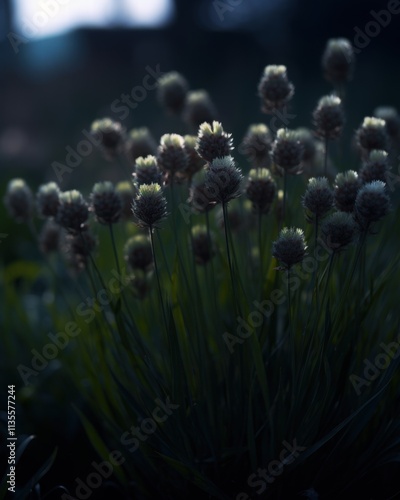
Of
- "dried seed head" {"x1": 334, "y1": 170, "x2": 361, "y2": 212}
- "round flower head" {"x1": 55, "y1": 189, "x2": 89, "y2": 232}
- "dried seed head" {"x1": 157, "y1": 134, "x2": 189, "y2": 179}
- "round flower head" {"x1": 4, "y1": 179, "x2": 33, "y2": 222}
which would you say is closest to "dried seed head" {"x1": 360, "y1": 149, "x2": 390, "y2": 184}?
"dried seed head" {"x1": 334, "y1": 170, "x2": 361, "y2": 212}

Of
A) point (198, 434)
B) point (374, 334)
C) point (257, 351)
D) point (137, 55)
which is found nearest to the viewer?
point (257, 351)

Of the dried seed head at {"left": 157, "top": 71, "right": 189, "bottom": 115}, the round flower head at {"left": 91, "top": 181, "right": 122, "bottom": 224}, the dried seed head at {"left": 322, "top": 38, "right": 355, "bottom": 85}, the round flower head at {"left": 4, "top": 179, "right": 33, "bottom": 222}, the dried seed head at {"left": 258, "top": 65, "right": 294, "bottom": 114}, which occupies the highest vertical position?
the dried seed head at {"left": 157, "top": 71, "right": 189, "bottom": 115}

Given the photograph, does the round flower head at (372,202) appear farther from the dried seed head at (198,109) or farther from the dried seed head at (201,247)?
the dried seed head at (198,109)

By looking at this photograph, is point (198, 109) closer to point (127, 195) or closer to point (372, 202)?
point (127, 195)

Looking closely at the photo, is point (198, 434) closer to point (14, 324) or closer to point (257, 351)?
point (257, 351)

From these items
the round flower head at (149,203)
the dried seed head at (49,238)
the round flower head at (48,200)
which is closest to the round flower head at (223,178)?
the round flower head at (149,203)

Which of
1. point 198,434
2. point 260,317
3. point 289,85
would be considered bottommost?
point 198,434

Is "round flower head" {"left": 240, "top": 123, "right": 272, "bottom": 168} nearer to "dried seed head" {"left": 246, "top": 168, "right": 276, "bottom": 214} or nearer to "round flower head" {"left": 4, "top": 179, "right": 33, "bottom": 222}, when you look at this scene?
"dried seed head" {"left": 246, "top": 168, "right": 276, "bottom": 214}

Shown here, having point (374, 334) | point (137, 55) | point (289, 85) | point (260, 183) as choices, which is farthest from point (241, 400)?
point (137, 55)
